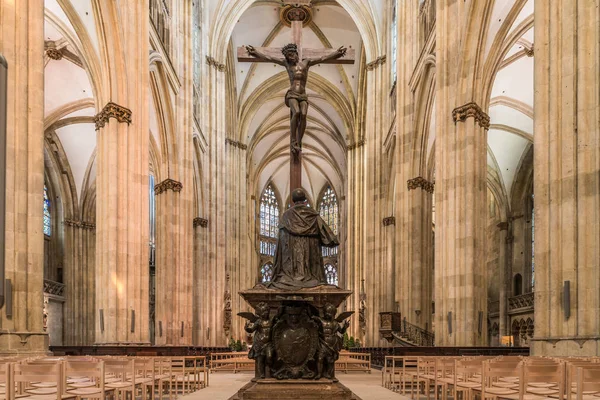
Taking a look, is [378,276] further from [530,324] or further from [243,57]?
[243,57]

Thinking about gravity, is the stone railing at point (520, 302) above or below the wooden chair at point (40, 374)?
below

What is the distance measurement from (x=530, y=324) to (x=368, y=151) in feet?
39.9

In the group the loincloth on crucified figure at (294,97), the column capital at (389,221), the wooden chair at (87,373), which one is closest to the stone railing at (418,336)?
the column capital at (389,221)

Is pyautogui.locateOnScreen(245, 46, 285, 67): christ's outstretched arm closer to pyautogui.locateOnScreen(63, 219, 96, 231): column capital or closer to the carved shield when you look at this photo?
the carved shield

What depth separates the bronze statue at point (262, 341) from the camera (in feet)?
27.8

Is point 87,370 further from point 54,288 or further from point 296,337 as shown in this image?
point 54,288

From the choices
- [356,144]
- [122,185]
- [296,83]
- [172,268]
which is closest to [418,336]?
[172,268]

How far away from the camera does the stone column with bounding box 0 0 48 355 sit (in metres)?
Answer: 10.5

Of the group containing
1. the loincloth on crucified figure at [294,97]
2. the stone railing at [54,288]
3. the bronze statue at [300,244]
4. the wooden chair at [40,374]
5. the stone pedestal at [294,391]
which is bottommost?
the stone railing at [54,288]

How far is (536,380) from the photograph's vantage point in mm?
6090

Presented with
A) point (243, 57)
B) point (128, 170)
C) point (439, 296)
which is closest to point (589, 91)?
point (243, 57)

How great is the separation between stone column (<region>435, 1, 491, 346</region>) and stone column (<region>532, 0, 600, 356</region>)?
602 centimetres

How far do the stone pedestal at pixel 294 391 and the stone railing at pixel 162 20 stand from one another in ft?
49.7

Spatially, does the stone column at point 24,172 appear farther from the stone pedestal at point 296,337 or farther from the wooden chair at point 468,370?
the wooden chair at point 468,370
